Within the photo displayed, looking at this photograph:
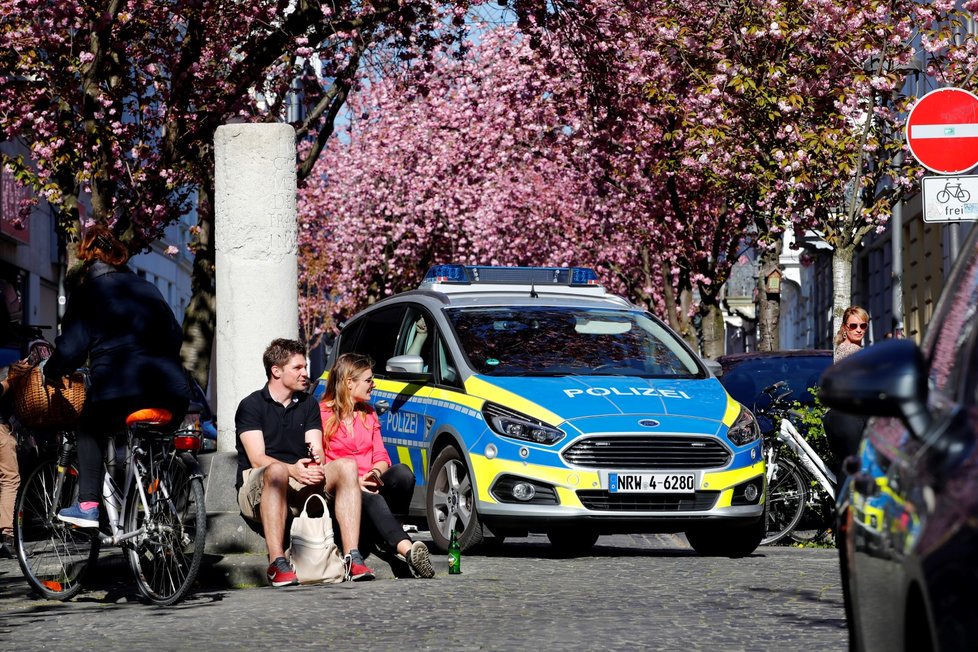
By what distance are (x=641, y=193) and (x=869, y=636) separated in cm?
3424

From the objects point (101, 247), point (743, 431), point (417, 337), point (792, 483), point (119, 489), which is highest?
point (101, 247)

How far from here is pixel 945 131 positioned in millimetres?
12539

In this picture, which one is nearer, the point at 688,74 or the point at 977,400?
the point at 977,400

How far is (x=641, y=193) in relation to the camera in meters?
38.1

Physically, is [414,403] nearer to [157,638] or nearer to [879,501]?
[157,638]

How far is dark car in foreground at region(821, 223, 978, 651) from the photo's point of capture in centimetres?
310

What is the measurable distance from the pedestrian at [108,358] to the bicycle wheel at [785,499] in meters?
6.08

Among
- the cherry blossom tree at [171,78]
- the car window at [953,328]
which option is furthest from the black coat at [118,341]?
the cherry blossom tree at [171,78]

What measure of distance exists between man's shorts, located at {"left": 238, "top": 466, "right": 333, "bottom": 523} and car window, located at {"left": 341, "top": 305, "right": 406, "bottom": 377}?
9.97 feet

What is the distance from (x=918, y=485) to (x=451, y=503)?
888cm

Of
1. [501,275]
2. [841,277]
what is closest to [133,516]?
[501,275]

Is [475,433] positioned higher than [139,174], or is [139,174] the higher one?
[139,174]

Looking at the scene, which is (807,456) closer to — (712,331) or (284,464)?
(284,464)

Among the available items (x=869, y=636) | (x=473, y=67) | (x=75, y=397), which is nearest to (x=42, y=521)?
(x=75, y=397)
